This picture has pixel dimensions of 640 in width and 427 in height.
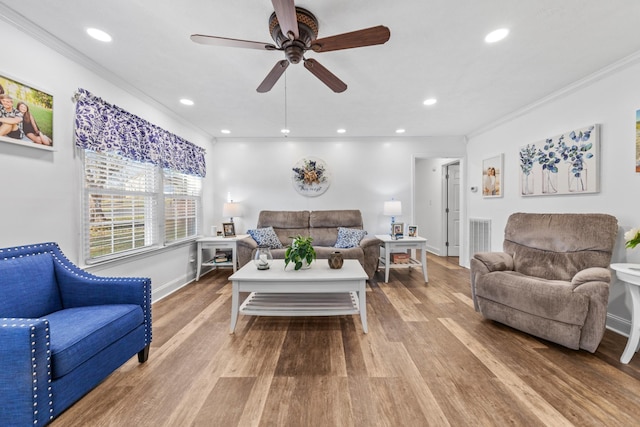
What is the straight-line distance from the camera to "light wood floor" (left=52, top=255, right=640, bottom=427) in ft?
4.80

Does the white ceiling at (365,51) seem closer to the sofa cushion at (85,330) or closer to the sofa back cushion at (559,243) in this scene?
the sofa back cushion at (559,243)

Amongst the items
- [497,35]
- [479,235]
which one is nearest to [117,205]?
[497,35]

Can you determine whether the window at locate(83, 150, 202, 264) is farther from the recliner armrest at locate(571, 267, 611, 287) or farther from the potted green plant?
the recliner armrest at locate(571, 267, 611, 287)

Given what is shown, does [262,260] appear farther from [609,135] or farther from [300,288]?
[609,135]

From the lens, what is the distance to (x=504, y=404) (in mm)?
1545

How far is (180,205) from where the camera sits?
12.9 feet

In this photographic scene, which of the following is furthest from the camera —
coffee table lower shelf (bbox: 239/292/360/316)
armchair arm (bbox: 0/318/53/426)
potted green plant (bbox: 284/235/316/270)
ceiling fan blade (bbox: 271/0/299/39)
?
potted green plant (bbox: 284/235/316/270)

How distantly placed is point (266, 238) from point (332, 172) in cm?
174

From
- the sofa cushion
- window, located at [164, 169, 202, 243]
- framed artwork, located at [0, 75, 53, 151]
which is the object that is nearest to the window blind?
window, located at [164, 169, 202, 243]

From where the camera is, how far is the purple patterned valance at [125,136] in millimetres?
2301

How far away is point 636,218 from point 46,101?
4992mm

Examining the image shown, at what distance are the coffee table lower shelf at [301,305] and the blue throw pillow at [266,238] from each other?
4.68 ft

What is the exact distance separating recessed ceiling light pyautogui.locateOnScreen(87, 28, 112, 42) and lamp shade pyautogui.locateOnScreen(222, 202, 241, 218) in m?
2.79

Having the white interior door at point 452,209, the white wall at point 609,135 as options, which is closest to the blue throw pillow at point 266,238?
the white wall at point 609,135
